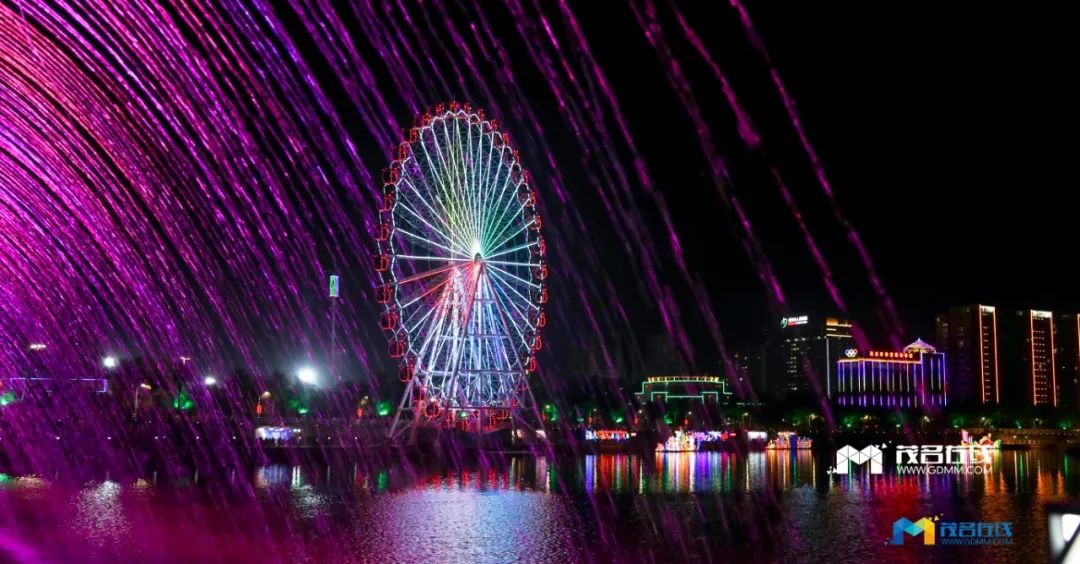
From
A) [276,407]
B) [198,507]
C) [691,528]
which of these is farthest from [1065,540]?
[276,407]

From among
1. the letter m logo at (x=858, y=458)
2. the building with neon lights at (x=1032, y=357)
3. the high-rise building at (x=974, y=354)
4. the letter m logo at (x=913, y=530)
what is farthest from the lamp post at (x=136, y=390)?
the building with neon lights at (x=1032, y=357)

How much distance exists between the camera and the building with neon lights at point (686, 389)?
168500 millimetres

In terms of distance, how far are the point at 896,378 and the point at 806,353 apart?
838 inches

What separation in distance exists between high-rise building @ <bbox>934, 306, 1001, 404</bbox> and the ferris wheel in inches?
5304

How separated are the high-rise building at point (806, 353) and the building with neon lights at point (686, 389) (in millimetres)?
13467

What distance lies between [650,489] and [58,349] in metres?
45.8

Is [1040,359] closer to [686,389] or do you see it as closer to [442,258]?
[686,389]

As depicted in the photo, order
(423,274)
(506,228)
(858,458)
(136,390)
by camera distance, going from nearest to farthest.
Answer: (423,274) → (506,228) → (858,458) → (136,390)

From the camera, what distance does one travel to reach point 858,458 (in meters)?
54.9

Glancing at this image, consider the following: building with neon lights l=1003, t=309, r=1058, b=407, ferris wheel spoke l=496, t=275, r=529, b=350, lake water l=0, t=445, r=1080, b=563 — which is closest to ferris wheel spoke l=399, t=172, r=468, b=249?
ferris wheel spoke l=496, t=275, r=529, b=350

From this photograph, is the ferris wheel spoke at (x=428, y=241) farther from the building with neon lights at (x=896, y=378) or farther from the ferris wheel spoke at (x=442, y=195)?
the building with neon lights at (x=896, y=378)

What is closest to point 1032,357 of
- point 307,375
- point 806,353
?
point 806,353

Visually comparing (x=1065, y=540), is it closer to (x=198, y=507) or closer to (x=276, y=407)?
(x=198, y=507)

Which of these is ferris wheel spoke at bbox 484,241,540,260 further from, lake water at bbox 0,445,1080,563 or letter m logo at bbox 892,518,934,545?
letter m logo at bbox 892,518,934,545
